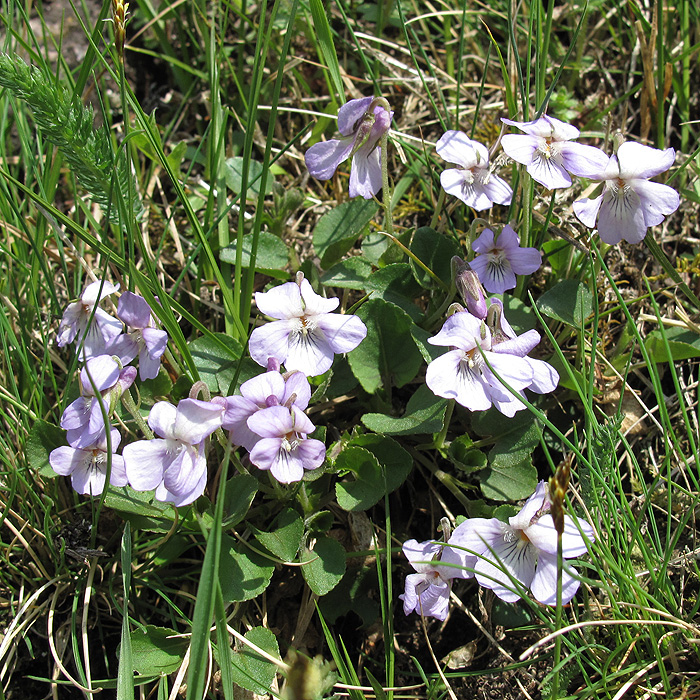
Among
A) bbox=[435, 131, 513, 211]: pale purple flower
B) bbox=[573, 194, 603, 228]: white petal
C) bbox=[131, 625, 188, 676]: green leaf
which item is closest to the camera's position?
bbox=[131, 625, 188, 676]: green leaf

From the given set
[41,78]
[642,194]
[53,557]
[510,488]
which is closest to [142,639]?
[53,557]

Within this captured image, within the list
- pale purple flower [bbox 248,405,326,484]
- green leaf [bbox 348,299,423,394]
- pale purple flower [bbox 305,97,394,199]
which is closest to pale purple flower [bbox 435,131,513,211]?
pale purple flower [bbox 305,97,394,199]

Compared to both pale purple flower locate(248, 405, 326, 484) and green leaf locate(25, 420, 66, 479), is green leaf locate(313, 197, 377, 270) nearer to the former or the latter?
pale purple flower locate(248, 405, 326, 484)

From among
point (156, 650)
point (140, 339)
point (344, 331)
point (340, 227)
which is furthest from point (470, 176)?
point (156, 650)

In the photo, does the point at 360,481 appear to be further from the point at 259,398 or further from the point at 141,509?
the point at 141,509

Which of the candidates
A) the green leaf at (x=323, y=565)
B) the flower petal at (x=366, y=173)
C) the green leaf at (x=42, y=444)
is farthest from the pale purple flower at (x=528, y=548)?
the green leaf at (x=42, y=444)

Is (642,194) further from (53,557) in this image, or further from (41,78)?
(53,557)
